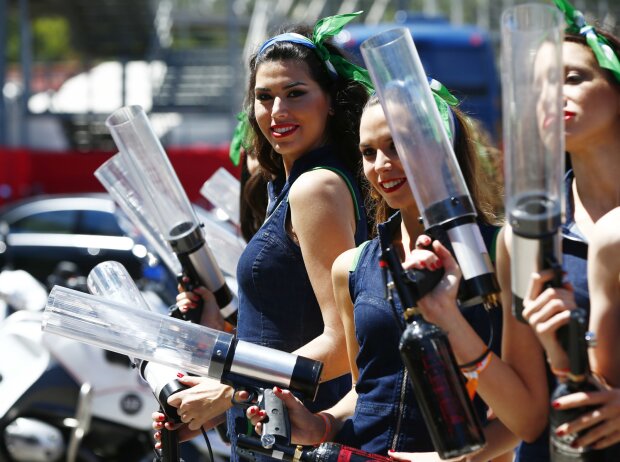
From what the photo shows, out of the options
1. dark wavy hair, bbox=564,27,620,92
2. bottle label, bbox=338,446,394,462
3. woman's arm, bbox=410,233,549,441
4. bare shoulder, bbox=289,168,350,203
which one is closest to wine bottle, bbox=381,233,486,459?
woman's arm, bbox=410,233,549,441

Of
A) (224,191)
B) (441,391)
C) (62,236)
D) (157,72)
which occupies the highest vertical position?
(441,391)

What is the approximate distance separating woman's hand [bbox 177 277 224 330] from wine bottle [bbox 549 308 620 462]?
4.82ft

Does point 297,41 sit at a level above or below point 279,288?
above

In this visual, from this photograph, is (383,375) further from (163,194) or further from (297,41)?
(297,41)

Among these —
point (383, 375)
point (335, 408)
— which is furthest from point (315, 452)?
point (335, 408)

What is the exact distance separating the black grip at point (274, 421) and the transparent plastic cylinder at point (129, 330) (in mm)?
163

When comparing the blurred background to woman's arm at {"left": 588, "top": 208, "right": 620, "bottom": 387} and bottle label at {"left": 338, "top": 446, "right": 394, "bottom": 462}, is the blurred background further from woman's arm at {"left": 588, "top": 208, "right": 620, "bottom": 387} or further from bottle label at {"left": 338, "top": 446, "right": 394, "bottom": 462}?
woman's arm at {"left": 588, "top": 208, "right": 620, "bottom": 387}

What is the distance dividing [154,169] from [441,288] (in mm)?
1313

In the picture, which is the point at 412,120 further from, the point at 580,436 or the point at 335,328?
the point at 335,328

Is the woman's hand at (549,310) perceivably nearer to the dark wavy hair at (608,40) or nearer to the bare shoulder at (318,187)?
the dark wavy hair at (608,40)

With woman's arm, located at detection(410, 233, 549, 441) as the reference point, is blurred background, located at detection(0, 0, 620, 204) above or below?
below

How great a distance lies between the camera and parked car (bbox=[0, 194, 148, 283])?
926cm

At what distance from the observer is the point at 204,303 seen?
3.14 meters

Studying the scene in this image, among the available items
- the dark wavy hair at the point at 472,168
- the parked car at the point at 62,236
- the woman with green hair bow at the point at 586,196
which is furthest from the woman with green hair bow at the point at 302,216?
the parked car at the point at 62,236
